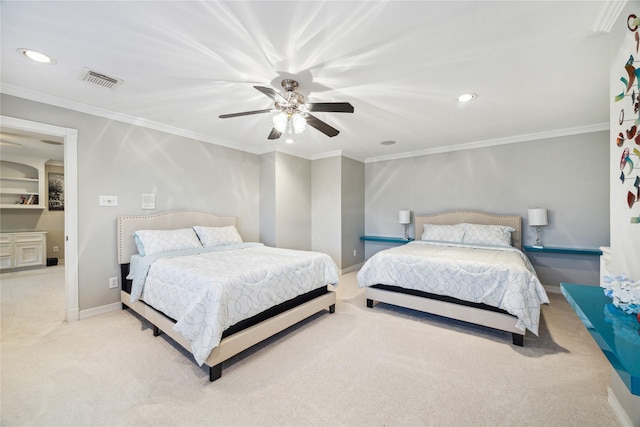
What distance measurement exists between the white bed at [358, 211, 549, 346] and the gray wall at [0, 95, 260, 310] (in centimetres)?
293

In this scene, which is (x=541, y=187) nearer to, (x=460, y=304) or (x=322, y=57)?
(x=460, y=304)

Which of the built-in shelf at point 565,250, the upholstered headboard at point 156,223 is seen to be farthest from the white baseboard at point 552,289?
the upholstered headboard at point 156,223

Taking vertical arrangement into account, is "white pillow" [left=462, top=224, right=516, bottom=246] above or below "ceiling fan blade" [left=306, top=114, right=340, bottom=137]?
below

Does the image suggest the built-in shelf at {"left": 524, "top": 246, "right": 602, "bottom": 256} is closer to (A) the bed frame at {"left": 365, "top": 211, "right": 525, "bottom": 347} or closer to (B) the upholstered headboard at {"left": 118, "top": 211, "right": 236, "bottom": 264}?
(A) the bed frame at {"left": 365, "top": 211, "right": 525, "bottom": 347}

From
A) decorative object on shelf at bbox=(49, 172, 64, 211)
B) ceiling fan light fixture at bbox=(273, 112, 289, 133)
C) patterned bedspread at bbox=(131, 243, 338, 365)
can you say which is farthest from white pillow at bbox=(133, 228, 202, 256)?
decorative object on shelf at bbox=(49, 172, 64, 211)

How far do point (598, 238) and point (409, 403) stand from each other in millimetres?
4044

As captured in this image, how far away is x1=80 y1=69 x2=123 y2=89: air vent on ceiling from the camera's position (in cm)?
228

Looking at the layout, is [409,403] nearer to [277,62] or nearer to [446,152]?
[277,62]

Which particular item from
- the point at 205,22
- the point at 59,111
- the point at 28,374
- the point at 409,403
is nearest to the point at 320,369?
the point at 409,403

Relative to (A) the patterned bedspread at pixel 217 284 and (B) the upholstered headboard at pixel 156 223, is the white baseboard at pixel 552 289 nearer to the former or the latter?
(A) the patterned bedspread at pixel 217 284

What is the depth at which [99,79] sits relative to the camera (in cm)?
236

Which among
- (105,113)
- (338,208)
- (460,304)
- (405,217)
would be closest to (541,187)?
(405,217)

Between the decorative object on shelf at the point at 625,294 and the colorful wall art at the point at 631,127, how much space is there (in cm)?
32

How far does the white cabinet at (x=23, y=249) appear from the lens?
16.4ft
